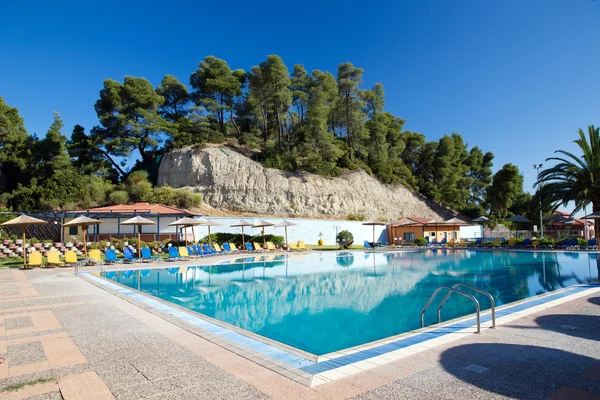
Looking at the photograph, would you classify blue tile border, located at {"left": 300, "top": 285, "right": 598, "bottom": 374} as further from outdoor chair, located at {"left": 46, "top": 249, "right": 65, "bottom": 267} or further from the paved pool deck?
outdoor chair, located at {"left": 46, "top": 249, "right": 65, "bottom": 267}

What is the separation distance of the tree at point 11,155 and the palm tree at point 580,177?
39.6 metres

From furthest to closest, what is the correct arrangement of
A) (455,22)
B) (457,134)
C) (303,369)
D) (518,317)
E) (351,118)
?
(457,134)
(351,118)
(455,22)
(518,317)
(303,369)

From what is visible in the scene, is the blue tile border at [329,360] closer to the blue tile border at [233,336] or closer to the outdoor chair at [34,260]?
the blue tile border at [233,336]

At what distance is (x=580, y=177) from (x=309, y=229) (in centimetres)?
1762

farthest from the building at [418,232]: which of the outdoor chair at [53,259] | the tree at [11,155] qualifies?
the tree at [11,155]

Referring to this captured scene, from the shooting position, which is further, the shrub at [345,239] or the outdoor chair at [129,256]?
the shrub at [345,239]

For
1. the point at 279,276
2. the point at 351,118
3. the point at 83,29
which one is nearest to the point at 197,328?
the point at 279,276

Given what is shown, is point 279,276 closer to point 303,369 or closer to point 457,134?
point 303,369

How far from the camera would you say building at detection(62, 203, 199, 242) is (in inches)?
959

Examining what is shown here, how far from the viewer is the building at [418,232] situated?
3209 centimetres

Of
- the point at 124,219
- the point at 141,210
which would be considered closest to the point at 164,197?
the point at 124,219

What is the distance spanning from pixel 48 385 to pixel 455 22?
716 inches

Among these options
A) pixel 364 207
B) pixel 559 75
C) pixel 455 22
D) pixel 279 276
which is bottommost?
pixel 279 276

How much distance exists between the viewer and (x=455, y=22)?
1619cm
